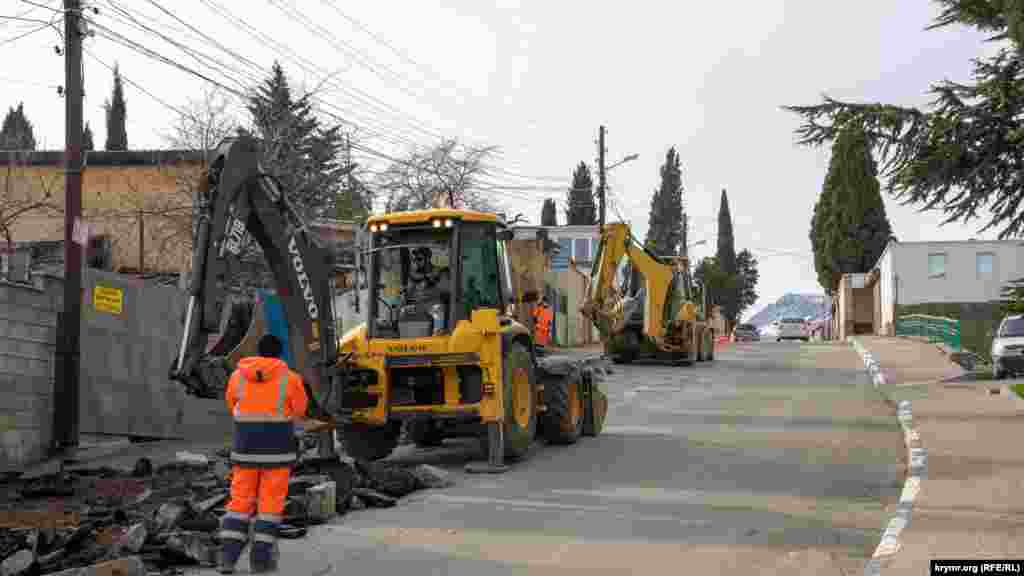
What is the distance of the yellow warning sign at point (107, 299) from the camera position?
15.9 meters

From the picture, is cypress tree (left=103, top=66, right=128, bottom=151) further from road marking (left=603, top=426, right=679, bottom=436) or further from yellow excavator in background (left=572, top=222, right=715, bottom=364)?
road marking (left=603, top=426, right=679, bottom=436)

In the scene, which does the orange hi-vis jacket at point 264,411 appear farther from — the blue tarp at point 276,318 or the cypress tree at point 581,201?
the cypress tree at point 581,201

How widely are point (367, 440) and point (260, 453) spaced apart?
19.4ft

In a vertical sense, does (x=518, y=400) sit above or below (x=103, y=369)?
below

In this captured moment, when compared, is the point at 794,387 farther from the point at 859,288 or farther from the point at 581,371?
the point at 859,288

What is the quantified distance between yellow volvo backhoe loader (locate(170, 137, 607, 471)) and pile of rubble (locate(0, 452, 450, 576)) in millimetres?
844

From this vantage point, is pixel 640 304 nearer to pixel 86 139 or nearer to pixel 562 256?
pixel 86 139

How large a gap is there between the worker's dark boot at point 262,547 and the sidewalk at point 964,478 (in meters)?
4.32

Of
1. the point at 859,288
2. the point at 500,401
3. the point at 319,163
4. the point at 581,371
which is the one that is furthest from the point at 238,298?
the point at 859,288

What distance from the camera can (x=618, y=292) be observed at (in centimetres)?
2980

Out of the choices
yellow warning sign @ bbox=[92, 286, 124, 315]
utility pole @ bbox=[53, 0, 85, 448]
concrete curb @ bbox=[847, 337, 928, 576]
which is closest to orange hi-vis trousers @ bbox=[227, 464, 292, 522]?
concrete curb @ bbox=[847, 337, 928, 576]

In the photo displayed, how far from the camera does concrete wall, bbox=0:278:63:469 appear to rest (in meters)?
14.0

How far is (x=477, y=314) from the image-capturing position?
1285 centimetres

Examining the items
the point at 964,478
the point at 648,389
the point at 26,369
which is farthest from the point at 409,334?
the point at 648,389
